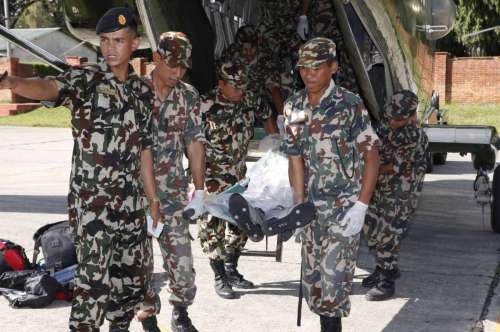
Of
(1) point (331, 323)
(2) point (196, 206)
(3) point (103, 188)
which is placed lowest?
(1) point (331, 323)

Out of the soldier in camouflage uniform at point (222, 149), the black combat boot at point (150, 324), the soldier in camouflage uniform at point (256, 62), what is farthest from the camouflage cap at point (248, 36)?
the black combat boot at point (150, 324)

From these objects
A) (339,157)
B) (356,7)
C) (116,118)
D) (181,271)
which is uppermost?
(356,7)

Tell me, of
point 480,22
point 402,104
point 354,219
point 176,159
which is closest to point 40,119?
point 480,22

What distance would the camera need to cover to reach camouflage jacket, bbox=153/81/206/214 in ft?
16.0

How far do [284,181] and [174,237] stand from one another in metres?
0.76

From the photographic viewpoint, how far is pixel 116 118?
404cm

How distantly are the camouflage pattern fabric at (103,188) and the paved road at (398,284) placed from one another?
1112 mm

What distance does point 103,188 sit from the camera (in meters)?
3.99

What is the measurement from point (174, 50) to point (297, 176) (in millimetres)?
1122

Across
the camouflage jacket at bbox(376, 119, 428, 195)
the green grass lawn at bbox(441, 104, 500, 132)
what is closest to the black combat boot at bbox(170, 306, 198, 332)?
the camouflage jacket at bbox(376, 119, 428, 195)

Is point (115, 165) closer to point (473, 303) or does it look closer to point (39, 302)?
point (39, 302)

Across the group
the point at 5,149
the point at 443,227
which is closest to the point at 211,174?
the point at 443,227

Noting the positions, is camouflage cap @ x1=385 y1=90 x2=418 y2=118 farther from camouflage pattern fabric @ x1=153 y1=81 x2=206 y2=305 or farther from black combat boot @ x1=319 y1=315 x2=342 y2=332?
black combat boot @ x1=319 y1=315 x2=342 y2=332

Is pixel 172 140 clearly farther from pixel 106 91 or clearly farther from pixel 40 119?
pixel 40 119
